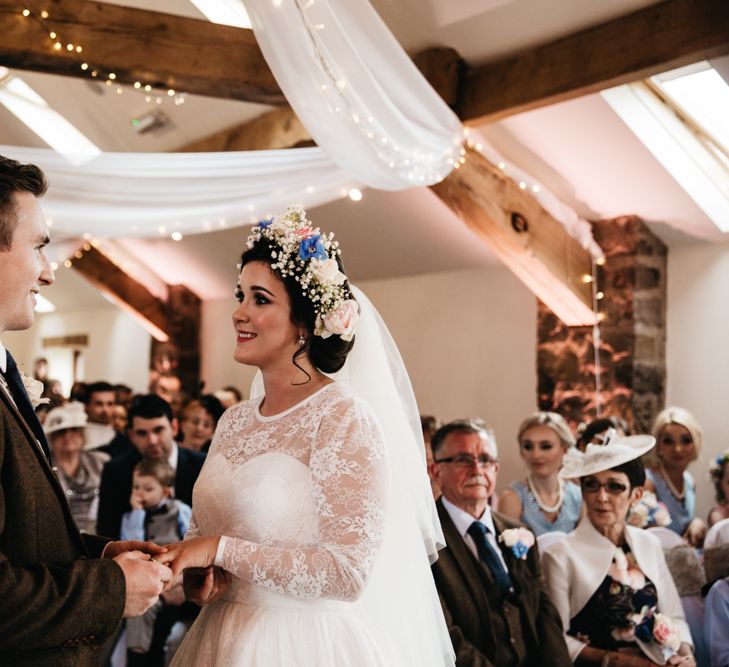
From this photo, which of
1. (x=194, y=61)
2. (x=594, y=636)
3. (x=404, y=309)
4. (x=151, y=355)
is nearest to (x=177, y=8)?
(x=194, y=61)

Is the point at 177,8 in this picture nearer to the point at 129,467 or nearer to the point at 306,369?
the point at 129,467

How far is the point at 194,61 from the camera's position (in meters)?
4.39

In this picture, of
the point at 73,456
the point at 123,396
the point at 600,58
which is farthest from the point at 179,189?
the point at 123,396

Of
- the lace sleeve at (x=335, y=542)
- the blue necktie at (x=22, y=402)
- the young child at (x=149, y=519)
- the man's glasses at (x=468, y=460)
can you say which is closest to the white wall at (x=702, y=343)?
the man's glasses at (x=468, y=460)

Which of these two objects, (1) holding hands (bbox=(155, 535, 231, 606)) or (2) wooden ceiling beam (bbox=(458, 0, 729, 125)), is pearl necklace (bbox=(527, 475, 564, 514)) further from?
(1) holding hands (bbox=(155, 535, 231, 606))

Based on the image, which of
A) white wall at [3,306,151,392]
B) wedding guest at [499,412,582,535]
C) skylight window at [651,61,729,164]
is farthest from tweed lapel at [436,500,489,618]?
white wall at [3,306,151,392]

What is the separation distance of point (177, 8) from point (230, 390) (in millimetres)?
3650

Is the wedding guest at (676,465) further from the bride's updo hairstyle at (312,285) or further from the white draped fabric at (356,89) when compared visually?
the bride's updo hairstyle at (312,285)

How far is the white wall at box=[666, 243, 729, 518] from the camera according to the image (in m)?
5.38

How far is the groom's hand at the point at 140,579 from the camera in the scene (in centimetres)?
163

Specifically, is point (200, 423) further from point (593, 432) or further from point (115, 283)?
point (115, 283)

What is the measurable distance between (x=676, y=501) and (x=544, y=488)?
904 mm

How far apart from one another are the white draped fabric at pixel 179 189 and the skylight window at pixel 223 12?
0.64 m

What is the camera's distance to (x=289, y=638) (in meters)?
1.92
